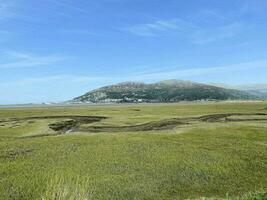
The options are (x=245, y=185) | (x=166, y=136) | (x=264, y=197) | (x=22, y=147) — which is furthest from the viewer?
(x=166, y=136)

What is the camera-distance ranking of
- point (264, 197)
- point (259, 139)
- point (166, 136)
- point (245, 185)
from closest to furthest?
point (264, 197)
point (245, 185)
point (259, 139)
point (166, 136)

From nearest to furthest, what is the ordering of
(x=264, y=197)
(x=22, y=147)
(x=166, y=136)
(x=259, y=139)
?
(x=264, y=197)
(x=22, y=147)
(x=259, y=139)
(x=166, y=136)

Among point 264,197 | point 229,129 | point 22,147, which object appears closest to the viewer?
point 264,197

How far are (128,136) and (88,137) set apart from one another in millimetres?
5316

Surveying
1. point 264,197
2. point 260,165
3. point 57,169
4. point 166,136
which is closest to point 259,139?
point 166,136

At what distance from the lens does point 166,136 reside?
5591cm

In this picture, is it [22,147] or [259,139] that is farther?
[259,139]

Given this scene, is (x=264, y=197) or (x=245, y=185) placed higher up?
(x=264, y=197)

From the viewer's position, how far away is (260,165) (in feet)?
118

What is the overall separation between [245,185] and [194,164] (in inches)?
256

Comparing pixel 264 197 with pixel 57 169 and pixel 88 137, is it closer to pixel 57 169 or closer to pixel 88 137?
pixel 57 169

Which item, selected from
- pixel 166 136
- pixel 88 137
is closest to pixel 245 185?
pixel 166 136

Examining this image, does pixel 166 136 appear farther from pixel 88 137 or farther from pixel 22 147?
pixel 22 147

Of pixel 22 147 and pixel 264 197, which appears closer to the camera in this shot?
pixel 264 197
